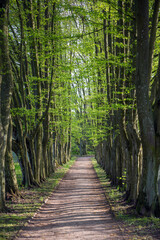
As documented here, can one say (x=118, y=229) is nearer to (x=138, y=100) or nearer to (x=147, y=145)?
(x=147, y=145)

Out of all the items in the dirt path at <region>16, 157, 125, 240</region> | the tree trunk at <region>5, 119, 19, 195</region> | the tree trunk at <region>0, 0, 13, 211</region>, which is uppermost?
the tree trunk at <region>0, 0, 13, 211</region>

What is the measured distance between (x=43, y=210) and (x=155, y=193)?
4235 mm

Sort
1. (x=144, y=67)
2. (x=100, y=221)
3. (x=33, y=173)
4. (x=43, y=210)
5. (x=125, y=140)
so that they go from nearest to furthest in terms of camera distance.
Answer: (x=144, y=67) → (x=100, y=221) → (x=43, y=210) → (x=125, y=140) → (x=33, y=173)

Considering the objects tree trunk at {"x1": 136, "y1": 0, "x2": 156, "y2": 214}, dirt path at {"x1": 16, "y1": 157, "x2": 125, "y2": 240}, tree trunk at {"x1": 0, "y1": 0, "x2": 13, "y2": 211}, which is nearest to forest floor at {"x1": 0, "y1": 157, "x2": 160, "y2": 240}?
dirt path at {"x1": 16, "y1": 157, "x2": 125, "y2": 240}

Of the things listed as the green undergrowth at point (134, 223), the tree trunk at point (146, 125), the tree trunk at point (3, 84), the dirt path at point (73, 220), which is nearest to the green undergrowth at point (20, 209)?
the dirt path at point (73, 220)

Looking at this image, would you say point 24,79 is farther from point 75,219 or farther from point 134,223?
point 134,223

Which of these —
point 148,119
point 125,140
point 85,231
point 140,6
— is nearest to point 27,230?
point 85,231

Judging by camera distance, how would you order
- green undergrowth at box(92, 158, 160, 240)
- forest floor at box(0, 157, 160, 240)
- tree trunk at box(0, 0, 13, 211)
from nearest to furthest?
green undergrowth at box(92, 158, 160, 240) < forest floor at box(0, 157, 160, 240) < tree trunk at box(0, 0, 13, 211)

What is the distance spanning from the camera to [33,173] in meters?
13.4

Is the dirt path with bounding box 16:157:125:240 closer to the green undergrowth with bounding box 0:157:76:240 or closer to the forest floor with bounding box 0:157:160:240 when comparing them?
the forest floor with bounding box 0:157:160:240

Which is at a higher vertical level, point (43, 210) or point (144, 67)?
point (144, 67)

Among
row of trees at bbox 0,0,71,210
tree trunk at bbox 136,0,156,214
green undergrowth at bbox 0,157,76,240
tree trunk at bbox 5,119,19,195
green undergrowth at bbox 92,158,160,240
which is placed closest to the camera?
green undergrowth at bbox 92,158,160,240

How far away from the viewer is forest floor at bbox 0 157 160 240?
19.5 ft

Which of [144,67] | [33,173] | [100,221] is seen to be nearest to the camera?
[144,67]
